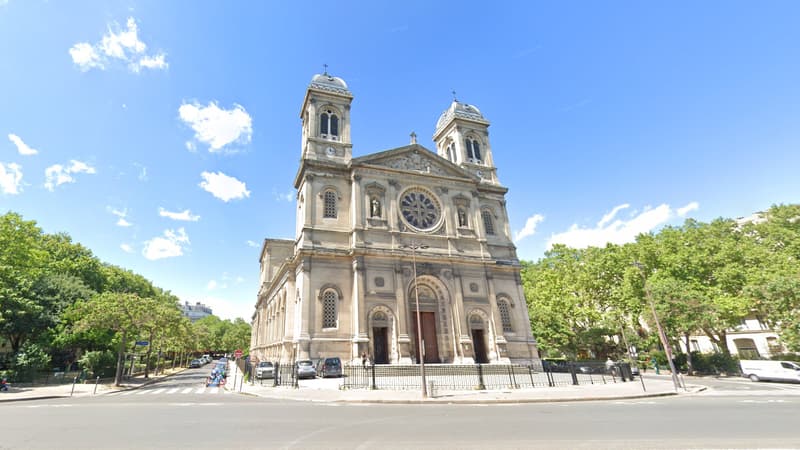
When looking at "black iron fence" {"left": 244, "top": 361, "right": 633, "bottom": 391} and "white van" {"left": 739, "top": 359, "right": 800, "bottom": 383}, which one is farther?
"white van" {"left": 739, "top": 359, "right": 800, "bottom": 383}

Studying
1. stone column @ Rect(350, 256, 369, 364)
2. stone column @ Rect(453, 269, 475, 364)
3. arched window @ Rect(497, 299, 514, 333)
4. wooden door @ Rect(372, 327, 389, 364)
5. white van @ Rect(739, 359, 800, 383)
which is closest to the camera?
white van @ Rect(739, 359, 800, 383)

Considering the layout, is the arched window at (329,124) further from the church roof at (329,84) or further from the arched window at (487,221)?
the arched window at (487,221)

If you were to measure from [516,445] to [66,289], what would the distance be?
3587 cm

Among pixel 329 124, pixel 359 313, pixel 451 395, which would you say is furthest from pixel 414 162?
pixel 451 395

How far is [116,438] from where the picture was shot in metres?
7.49

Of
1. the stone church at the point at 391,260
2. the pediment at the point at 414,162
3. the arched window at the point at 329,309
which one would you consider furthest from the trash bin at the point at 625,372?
the pediment at the point at 414,162

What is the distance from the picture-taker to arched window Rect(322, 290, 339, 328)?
88.1ft

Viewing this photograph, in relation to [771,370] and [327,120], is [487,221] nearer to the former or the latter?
[327,120]

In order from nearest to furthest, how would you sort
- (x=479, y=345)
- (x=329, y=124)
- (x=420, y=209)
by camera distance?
1. (x=479, y=345)
2. (x=420, y=209)
3. (x=329, y=124)

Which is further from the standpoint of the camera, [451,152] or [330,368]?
[451,152]

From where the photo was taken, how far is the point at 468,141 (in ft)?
135

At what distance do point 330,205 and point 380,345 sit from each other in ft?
39.1

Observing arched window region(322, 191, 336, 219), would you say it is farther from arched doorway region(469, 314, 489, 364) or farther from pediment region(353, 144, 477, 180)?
arched doorway region(469, 314, 489, 364)

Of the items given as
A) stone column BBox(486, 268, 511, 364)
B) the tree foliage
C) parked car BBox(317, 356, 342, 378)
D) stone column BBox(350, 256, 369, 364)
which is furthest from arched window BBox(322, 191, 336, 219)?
the tree foliage
